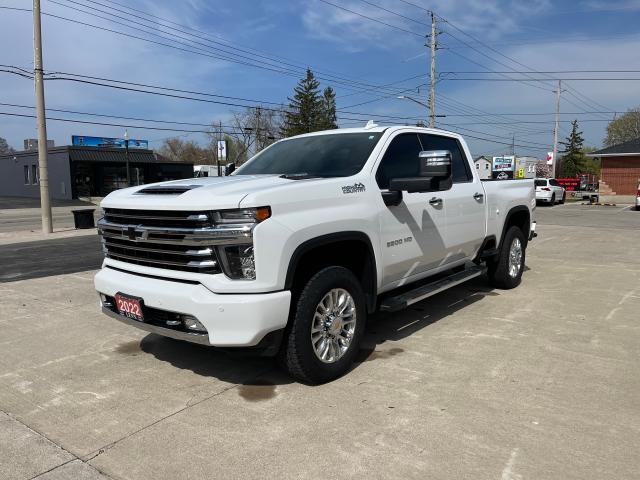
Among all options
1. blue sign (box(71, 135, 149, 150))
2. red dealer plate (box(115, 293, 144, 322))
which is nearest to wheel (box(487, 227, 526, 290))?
red dealer plate (box(115, 293, 144, 322))

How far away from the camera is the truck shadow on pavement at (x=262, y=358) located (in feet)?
13.1

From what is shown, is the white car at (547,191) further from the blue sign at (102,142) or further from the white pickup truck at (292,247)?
the blue sign at (102,142)

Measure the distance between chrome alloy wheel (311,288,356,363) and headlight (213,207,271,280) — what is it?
2.27ft

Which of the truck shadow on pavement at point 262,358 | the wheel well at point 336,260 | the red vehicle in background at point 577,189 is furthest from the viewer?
the red vehicle in background at point 577,189

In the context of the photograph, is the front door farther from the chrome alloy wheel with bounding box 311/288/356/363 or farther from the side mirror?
the chrome alloy wheel with bounding box 311/288/356/363

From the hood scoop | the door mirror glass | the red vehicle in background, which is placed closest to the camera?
the hood scoop

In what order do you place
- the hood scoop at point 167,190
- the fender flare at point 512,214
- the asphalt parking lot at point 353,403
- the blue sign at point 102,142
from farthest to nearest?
the blue sign at point 102,142, the fender flare at point 512,214, the hood scoop at point 167,190, the asphalt parking lot at point 353,403

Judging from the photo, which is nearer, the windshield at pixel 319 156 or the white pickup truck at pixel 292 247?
the white pickup truck at pixel 292 247

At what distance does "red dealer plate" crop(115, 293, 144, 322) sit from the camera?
3771mm

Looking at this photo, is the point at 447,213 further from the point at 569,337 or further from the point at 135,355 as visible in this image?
the point at 135,355

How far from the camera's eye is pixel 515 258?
7215mm

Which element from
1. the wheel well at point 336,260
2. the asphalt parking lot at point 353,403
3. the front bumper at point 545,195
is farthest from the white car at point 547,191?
the wheel well at point 336,260

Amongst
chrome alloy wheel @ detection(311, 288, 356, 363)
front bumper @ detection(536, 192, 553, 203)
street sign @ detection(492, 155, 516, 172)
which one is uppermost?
street sign @ detection(492, 155, 516, 172)

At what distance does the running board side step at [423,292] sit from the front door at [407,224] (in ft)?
0.52
